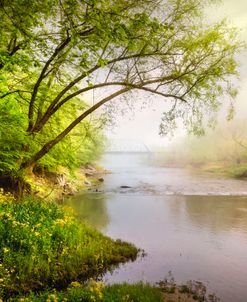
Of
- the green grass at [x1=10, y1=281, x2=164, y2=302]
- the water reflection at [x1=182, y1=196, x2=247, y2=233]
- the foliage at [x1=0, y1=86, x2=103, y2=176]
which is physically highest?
the foliage at [x1=0, y1=86, x2=103, y2=176]

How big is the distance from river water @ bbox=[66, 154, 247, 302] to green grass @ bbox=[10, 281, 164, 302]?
1.88 meters

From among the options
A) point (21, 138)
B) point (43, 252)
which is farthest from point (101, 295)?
point (21, 138)

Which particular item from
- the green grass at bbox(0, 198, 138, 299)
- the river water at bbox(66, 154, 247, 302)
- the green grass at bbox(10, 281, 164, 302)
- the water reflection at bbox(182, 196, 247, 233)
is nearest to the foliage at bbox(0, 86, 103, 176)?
the green grass at bbox(0, 198, 138, 299)

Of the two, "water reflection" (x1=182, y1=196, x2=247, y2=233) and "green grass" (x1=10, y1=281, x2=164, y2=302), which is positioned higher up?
"green grass" (x1=10, y1=281, x2=164, y2=302)

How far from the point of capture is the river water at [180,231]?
12.7 m

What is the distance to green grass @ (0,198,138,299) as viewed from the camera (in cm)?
1021

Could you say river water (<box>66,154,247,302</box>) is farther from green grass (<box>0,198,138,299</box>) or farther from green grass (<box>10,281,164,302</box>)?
green grass (<box>10,281,164,302</box>)

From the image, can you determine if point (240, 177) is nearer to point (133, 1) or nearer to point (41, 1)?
point (133, 1)

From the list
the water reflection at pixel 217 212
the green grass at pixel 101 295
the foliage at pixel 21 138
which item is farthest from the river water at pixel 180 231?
the foliage at pixel 21 138

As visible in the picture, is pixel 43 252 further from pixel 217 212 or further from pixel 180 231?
pixel 217 212

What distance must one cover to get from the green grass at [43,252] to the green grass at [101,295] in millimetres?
1044

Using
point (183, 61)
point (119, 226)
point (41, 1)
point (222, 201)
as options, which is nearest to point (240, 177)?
point (222, 201)

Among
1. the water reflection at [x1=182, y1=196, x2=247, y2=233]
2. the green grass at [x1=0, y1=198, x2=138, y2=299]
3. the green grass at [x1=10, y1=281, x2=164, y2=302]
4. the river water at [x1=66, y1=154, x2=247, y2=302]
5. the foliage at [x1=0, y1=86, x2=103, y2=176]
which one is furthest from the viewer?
the water reflection at [x1=182, y1=196, x2=247, y2=233]

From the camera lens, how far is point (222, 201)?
31.1 m
